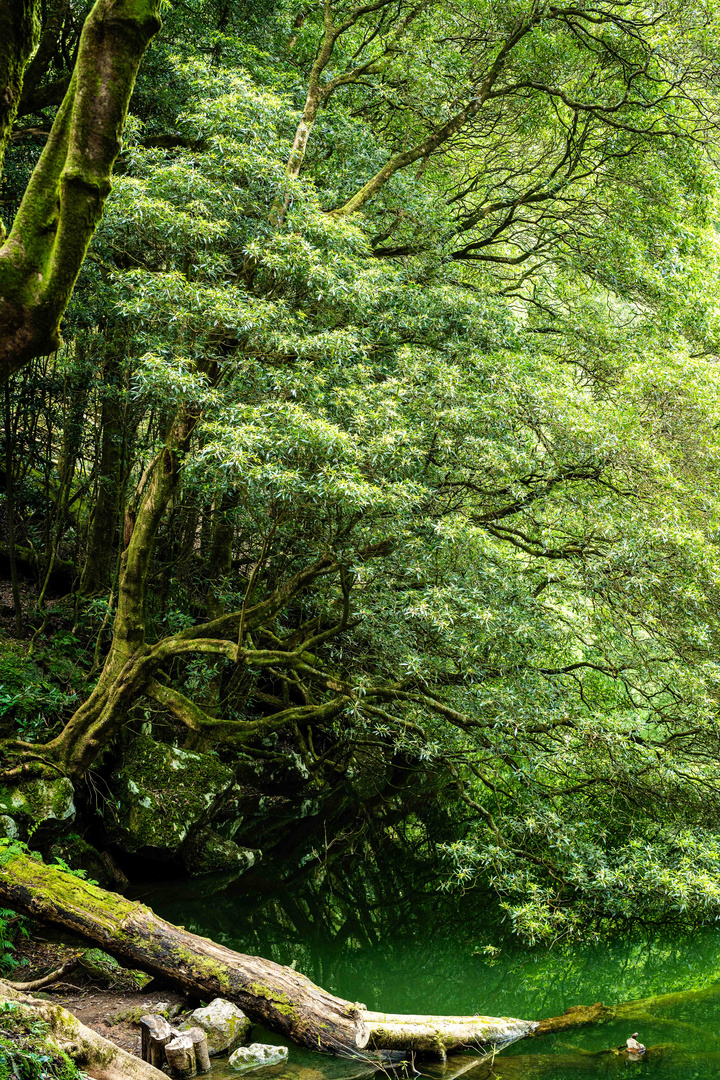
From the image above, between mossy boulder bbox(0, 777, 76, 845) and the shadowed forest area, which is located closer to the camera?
the shadowed forest area

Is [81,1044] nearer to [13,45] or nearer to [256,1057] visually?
[256,1057]

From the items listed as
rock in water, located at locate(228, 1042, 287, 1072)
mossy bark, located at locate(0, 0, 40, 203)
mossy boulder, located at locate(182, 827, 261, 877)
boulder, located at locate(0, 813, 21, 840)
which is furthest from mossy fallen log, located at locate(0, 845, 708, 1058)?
mossy bark, located at locate(0, 0, 40, 203)

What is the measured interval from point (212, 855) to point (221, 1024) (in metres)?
4.62

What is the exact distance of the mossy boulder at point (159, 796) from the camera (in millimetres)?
8766

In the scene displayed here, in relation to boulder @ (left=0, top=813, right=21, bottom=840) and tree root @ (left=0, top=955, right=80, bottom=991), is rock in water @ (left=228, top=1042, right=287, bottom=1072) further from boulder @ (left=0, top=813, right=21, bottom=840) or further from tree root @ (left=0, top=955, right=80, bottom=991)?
boulder @ (left=0, top=813, right=21, bottom=840)

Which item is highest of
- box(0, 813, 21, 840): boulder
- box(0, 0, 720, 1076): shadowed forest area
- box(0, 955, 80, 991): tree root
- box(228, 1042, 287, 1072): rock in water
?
box(0, 0, 720, 1076): shadowed forest area

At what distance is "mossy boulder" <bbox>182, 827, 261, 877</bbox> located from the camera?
956cm

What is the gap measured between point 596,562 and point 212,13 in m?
8.98

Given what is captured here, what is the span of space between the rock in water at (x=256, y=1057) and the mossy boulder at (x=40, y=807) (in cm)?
320

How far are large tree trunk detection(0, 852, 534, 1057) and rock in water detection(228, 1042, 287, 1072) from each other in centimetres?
15

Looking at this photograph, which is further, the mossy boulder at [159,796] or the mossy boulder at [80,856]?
the mossy boulder at [159,796]

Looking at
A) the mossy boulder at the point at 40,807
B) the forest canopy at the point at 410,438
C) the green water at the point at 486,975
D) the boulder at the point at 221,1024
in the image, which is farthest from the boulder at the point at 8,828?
the boulder at the point at 221,1024

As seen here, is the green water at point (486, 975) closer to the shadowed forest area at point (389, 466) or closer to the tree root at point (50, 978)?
the shadowed forest area at point (389, 466)

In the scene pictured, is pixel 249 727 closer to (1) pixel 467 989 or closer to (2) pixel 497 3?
(1) pixel 467 989
